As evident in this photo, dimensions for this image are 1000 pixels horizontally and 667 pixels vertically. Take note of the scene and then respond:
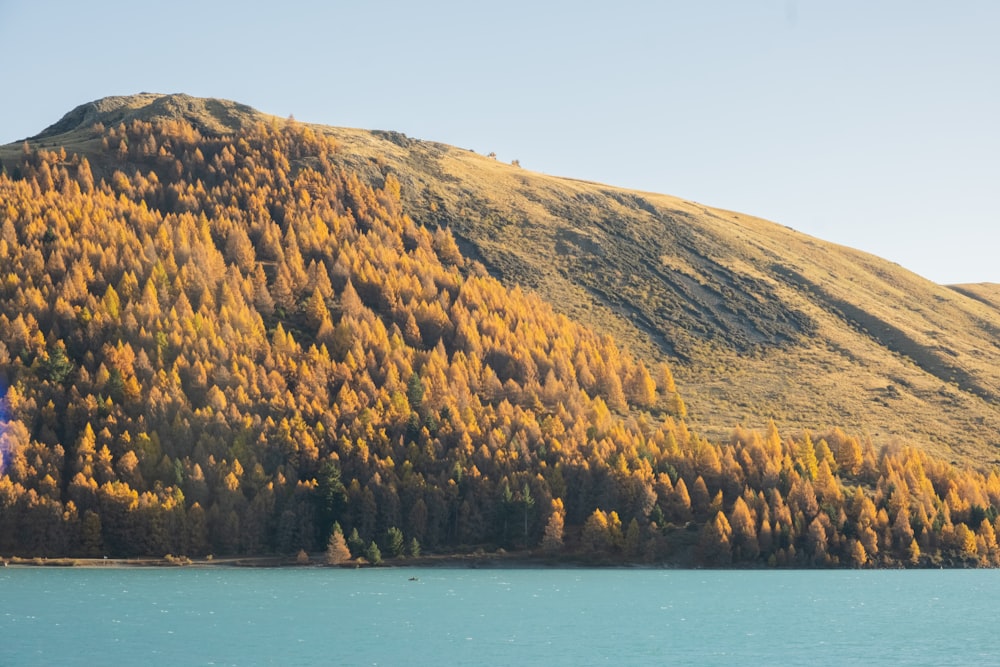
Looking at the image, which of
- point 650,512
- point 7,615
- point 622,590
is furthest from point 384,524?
point 7,615

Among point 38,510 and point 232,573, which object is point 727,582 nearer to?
point 232,573

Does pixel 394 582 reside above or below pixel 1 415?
below

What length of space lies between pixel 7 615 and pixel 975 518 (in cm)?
14470

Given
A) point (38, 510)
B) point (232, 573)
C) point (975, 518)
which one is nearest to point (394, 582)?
point (232, 573)

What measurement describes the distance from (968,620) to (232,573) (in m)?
97.7

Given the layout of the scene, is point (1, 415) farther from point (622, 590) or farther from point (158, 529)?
point (622, 590)

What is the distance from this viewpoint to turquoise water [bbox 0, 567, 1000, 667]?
309ft

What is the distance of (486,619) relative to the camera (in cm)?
11744

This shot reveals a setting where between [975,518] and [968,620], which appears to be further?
[975,518]

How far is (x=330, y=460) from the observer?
643 ft

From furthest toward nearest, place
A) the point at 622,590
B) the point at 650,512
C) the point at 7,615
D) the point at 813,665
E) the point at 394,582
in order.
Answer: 1. the point at 650,512
2. the point at 394,582
3. the point at 622,590
4. the point at 7,615
5. the point at 813,665

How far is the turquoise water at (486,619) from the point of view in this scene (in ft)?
309

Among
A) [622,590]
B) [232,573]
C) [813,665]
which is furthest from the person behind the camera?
[232,573]

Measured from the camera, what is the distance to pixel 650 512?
191 meters
